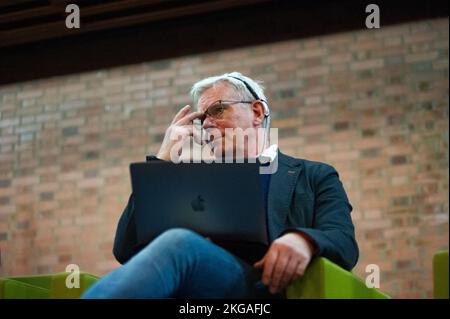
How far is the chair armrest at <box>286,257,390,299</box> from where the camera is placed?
6.84 ft

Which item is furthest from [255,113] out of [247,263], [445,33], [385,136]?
[445,33]

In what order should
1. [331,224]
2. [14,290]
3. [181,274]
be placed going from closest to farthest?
[181,274], [331,224], [14,290]

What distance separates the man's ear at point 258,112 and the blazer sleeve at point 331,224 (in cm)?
44

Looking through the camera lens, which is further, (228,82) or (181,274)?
(228,82)

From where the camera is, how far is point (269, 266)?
2.07 metres

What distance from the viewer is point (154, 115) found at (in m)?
5.78

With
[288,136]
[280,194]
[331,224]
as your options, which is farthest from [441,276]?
[288,136]

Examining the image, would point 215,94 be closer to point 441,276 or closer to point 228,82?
point 228,82

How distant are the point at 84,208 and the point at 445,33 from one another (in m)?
2.94

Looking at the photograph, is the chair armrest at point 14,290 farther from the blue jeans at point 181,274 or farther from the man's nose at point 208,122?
the man's nose at point 208,122

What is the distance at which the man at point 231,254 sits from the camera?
193 centimetres

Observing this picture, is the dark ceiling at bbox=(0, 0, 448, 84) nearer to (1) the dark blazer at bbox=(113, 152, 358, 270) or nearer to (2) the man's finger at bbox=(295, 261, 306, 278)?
(1) the dark blazer at bbox=(113, 152, 358, 270)

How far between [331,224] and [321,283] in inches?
14.2

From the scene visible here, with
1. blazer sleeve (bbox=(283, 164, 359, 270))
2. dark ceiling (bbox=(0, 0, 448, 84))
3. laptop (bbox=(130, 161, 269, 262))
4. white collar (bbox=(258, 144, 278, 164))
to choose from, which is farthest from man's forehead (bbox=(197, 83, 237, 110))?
dark ceiling (bbox=(0, 0, 448, 84))
